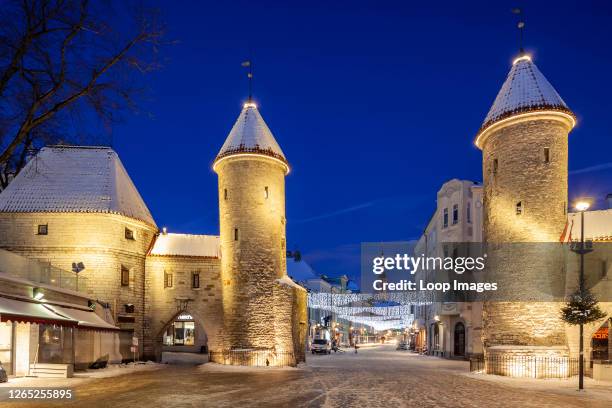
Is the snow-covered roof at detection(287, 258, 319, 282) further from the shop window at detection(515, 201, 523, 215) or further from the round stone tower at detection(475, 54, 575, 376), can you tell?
the shop window at detection(515, 201, 523, 215)

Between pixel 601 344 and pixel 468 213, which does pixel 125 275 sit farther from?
pixel 601 344

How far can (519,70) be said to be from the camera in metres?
27.5

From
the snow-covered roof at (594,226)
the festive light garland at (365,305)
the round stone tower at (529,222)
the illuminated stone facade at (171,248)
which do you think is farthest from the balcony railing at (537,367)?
the festive light garland at (365,305)

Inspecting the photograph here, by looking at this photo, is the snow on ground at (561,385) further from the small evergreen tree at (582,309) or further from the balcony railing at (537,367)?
the small evergreen tree at (582,309)

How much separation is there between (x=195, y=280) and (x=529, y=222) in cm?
2071

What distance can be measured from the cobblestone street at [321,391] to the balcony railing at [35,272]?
466 centimetres

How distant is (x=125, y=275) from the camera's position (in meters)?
32.9

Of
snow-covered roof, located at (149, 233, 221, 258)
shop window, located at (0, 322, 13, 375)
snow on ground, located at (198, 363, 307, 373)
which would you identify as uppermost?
snow-covered roof, located at (149, 233, 221, 258)

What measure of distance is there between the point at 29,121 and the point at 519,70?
74.6 ft

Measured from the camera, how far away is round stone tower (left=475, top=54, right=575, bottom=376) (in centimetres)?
2444

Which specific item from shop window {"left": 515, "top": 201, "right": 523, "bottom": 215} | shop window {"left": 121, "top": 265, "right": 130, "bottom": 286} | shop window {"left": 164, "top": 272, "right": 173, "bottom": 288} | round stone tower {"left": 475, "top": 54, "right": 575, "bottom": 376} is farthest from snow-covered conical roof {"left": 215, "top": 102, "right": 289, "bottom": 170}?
shop window {"left": 515, "top": 201, "right": 523, "bottom": 215}

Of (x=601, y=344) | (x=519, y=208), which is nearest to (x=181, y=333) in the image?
(x=519, y=208)

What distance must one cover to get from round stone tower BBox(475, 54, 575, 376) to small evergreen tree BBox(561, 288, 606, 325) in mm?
2571

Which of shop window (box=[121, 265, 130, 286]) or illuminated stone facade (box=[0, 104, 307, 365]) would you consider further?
shop window (box=[121, 265, 130, 286])
